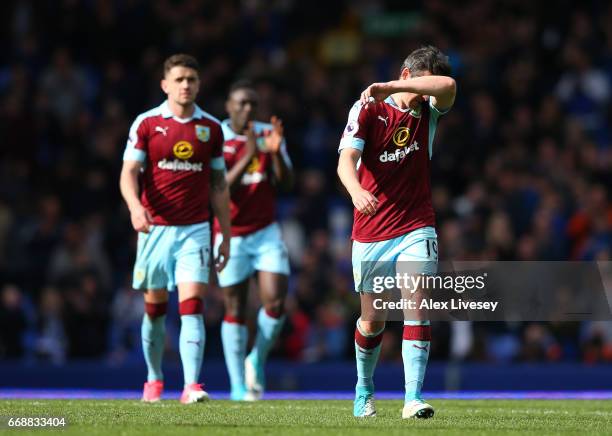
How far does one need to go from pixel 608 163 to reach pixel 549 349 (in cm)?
346

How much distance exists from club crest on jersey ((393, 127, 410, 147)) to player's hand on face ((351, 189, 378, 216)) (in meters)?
0.78

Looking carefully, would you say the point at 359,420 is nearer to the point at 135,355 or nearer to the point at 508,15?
the point at 135,355

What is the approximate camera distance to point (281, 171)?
39.9 ft

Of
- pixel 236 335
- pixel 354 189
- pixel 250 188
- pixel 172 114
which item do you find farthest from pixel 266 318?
pixel 354 189

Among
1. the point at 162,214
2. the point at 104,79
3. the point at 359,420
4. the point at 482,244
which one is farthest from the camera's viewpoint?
the point at 104,79

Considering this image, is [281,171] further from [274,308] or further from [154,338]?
[154,338]

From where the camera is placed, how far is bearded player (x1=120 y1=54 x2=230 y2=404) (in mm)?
10484

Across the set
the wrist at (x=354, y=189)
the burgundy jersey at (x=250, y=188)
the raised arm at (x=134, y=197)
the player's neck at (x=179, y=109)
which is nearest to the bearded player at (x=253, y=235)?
the burgundy jersey at (x=250, y=188)

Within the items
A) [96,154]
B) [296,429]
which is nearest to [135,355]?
[96,154]

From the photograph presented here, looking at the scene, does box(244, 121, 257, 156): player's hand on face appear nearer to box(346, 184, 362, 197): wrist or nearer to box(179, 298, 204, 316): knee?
box(179, 298, 204, 316): knee

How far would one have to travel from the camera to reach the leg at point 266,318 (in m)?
12.4

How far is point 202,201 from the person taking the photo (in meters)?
10.8

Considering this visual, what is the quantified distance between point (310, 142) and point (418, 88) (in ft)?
36.1

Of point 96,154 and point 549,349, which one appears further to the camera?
point 96,154
